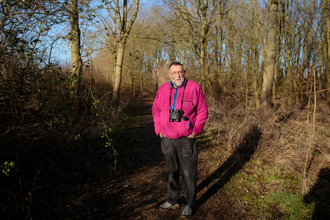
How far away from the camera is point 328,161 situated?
14.1 ft

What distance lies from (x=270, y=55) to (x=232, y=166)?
5.70 m

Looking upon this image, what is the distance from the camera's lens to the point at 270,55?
861 cm

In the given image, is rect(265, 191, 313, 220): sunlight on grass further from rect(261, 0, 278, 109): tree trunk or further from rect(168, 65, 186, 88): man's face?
rect(261, 0, 278, 109): tree trunk

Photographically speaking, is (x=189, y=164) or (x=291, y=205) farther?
(x=291, y=205)

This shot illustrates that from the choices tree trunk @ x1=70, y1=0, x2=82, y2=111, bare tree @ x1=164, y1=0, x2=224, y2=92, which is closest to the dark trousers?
tree trunk @ x1=70, y1=0, x2=82, y2=111

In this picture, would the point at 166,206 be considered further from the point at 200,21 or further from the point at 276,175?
the point at 200,21

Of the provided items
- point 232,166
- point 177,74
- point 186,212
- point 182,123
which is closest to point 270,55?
point 232,166

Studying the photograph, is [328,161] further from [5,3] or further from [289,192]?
[5,3]

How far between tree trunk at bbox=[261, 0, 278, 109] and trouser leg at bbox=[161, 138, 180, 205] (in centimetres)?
673

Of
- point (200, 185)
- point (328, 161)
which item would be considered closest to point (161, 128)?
point (200, 185)

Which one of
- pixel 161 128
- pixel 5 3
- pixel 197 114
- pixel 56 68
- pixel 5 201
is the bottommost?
pixel 5 201

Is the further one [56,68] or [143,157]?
[143,157]

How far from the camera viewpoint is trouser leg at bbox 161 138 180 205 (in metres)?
3.05

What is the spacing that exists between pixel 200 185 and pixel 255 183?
1036mm
